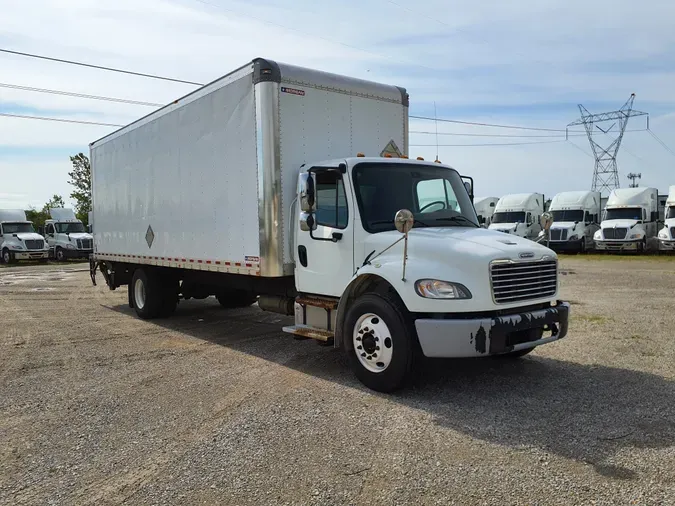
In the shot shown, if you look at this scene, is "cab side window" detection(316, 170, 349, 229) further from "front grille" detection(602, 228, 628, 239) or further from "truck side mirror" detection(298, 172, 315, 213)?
"front grille" detection(602, 228, 628, 239)

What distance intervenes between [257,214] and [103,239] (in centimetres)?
721

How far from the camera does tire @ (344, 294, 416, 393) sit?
5598mm

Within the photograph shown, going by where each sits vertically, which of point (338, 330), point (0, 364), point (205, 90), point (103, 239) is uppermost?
point (205, 90)

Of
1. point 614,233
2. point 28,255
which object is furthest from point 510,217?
point 28,255

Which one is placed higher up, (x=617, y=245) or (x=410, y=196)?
(x=410, y=196)

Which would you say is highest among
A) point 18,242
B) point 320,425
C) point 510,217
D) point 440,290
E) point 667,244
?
point 510,217

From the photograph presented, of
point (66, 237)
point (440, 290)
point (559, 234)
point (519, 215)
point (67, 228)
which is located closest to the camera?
point (440, 290)

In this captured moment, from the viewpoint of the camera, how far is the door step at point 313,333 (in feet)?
21.5

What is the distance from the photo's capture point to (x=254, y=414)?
17.4ft

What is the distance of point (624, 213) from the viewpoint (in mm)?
28109

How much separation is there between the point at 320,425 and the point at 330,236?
94.0 inches

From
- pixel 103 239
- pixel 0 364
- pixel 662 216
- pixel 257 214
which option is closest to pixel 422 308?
pixel 257 214

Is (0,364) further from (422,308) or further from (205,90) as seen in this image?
(422,308)

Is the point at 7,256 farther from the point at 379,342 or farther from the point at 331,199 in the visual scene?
the point at 379,342
